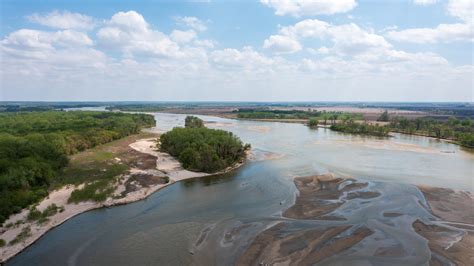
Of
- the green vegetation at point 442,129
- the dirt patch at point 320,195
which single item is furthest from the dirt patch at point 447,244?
the green vegetation at point 442,129

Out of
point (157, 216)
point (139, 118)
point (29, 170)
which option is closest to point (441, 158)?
point (157, 216)

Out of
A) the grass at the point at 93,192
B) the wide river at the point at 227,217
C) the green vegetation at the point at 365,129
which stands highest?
the green vegetation at the point at 365,129

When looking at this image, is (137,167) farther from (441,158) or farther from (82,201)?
(441,158)

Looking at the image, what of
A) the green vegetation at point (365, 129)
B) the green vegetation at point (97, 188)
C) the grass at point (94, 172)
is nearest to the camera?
the green vegetation at point (97, 188)

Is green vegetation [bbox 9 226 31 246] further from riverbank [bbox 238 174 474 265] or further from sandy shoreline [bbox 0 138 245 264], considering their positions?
riverbank [bbox 238 174 474 265]

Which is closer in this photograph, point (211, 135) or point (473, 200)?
point (473, 200)

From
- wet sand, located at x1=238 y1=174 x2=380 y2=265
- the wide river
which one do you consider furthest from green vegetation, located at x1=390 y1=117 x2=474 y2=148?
wet sand, located at x1=238 y1=174 x2=380 y2=265

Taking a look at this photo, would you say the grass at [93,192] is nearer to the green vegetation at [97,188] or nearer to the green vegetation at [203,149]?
the green vegetation at [97,188]
